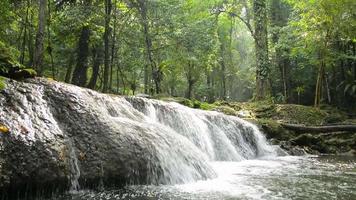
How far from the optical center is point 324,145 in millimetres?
14258

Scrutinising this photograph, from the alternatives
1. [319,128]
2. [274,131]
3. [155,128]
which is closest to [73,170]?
[155,128]

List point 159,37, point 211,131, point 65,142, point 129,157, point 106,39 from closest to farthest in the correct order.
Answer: point 65,142
point 129,157
point 211,131
point 106,39
point 159,37

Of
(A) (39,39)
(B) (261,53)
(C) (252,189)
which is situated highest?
(B) (261,53)

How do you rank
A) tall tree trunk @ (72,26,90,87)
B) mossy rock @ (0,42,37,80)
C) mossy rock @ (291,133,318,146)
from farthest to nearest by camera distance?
tall tree trunk @ (72,26,90,87) → mossy rock @ (291,133,318,146) → mossy rock @ (0,42,37,80)

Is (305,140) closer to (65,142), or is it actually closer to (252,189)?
(252,189)

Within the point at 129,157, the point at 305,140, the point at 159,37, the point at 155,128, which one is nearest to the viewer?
the point at 129,157

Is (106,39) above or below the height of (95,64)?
above

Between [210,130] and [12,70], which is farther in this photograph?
[210,130]

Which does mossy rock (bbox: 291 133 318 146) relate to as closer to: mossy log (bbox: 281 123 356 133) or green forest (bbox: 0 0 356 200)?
green forest (bbox: 0 0 356 200)

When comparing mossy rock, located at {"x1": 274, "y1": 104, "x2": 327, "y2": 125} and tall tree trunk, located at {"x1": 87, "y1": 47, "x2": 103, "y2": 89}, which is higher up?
tall tree trunk, located at {"x1": 87, "y1": 47, "x2": 103, "y2": 89}

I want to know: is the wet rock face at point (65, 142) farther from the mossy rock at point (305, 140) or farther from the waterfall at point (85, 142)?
the mossy rock at point (305, 140)

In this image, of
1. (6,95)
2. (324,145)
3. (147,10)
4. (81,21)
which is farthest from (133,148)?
(147,10)

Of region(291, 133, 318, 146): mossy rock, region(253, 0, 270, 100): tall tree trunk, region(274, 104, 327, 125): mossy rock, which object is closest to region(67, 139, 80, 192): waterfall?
region(291, 133, 318, 146): mossy rock

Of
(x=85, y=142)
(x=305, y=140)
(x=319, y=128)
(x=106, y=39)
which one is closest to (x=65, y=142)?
(x=85, y=142)
